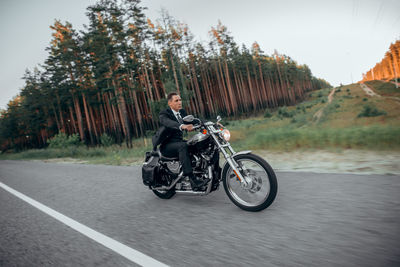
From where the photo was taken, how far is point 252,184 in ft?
11.2

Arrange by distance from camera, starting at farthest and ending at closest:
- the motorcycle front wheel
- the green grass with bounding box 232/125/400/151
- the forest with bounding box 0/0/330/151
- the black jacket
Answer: the forest with bounding box 0/0/330/151
the green grass with bounding box 232/125/400/151
the black jacket
the motorcycle front wheel

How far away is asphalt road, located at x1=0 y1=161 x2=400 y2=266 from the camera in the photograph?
2202 millimetres

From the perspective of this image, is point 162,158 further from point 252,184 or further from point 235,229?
point 235,229

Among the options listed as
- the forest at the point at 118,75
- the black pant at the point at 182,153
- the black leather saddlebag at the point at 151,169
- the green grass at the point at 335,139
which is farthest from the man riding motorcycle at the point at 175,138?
the forest at the point at 118,75

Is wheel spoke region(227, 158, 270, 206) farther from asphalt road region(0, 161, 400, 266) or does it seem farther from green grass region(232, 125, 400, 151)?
green grass region(232, 125, 400, 151)

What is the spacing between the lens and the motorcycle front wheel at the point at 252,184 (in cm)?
318

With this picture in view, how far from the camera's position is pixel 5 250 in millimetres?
3162

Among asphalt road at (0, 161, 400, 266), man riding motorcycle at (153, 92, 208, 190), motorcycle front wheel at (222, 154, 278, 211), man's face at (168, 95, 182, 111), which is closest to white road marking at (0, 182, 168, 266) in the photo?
asphalt road at (0, 161, 400, 266)

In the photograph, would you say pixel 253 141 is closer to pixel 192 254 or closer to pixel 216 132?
pixel 216 132

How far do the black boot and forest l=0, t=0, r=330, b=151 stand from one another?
73.3 feet

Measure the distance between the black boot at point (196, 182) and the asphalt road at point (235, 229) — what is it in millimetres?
351

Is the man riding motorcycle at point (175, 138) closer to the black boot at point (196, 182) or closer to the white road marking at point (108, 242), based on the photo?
the black boot at point (196, 182)

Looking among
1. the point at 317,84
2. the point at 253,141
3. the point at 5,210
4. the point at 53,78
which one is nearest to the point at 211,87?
the point at 53,78

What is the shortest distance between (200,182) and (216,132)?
881 millimetres
